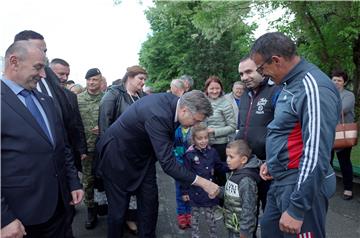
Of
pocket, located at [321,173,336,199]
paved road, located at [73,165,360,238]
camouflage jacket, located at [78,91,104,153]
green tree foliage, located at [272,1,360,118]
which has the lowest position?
paved road, located at [73,165,360,238]

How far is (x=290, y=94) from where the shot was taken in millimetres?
2400

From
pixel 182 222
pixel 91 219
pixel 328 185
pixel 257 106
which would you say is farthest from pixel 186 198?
pixel 328 185

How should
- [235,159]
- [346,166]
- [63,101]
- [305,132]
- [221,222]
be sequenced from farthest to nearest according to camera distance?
[346,166], [221,222], [63,101], [235,159], [305,132]

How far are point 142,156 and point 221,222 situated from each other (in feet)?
6.21

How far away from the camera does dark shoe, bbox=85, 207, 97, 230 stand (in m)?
4.75

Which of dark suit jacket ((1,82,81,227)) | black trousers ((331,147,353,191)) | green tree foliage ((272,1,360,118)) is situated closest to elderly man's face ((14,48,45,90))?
dark suit jacket ((1,82,81,227))

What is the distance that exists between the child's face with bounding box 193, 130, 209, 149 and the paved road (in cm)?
120

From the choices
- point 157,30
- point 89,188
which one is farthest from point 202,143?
point 157,30

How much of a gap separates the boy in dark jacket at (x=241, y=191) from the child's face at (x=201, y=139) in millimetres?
561

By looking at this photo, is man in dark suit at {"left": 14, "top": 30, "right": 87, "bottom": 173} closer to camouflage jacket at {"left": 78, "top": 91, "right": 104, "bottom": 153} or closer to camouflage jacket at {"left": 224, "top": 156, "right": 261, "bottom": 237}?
camouflage jacket at {"left": 78, "top": 91, "right": 104, "bottom": 153}

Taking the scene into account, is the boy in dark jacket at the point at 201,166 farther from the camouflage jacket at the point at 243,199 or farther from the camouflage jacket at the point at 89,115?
the camouflage jacket at the point at 89,115

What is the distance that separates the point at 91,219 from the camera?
4797 mm

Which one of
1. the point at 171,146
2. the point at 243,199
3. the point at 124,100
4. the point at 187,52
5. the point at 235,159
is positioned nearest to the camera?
the point at 171,146

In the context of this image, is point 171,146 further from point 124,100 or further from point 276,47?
point 124,100
